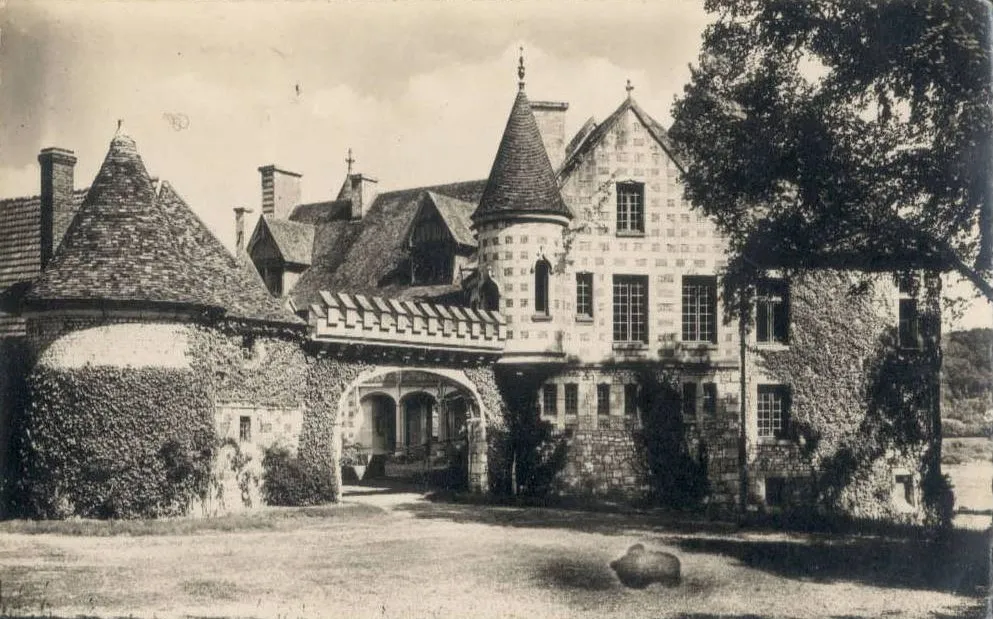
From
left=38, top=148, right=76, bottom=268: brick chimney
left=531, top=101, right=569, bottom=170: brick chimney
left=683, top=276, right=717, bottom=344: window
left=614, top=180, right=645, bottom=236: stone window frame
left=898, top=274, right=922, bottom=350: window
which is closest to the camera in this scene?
left=38, top=148, right=76, bottom=268: brick chimney

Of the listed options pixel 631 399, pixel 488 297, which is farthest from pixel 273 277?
pixel 631 399

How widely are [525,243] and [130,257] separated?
33.5ft

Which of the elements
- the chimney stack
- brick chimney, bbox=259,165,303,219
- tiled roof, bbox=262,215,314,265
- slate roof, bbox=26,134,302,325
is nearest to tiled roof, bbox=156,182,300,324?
slate roof, bbox=26,134,302,325

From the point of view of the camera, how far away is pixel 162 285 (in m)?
20.2

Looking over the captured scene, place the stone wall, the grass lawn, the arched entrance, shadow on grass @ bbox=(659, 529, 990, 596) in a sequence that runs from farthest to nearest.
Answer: the arched entrance < the stone wall < shadow on grass @ bbox=(659, 529, 990, 596) < the grass lawn

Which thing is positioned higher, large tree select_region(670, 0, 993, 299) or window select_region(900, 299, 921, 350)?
large tree select_region(670, 0, 993, 299)

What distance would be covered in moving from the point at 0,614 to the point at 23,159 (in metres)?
6.91

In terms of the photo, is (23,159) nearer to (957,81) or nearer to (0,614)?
(0,614)

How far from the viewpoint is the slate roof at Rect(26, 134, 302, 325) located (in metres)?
19.7

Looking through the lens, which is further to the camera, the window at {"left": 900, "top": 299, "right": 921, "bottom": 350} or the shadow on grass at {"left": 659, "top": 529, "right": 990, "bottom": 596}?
the window at {"left": 900, "top": 299, "right": 921, "bottom": 350}

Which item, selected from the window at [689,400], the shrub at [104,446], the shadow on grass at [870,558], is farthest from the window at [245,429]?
the window at [689,400]

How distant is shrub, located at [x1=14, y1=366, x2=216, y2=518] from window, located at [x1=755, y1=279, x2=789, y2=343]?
15.9 meters

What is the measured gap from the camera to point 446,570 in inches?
621

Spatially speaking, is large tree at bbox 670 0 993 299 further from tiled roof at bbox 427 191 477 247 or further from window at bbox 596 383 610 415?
tiled roof at bbox 427 191 477 247
